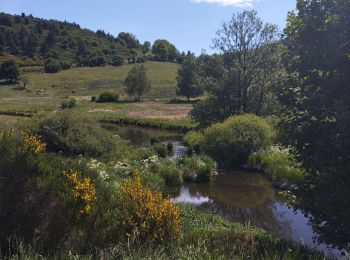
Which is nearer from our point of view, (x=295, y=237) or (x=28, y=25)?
(x=295, y=237)

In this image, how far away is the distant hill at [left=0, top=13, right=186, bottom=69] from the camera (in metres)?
142

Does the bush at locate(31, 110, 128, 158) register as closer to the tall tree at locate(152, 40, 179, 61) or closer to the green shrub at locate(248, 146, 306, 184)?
the green shrub at locate(248, 146, 306, 184)

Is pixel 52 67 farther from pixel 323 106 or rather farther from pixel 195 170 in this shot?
pixel 323 106

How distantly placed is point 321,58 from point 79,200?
5138 mm

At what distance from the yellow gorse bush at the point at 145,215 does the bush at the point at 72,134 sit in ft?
43.1

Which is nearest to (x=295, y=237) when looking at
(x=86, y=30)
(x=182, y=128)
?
(x=182, y=128)

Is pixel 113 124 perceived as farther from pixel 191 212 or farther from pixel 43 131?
pixel 191 212

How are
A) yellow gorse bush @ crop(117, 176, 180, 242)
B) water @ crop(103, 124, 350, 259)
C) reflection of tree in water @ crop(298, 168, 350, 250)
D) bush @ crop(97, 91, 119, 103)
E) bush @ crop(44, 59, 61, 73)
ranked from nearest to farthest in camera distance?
1. reflection of tree in water @ crop(298, 168, 350, 250)
2. yellow gorse bush @ crop(117, 176, 180, 242)
3. water @ crop(103, 124, 350, 259)
4. bush @ crop(97, 91, 119, 103)
5. bush @ crop(44, 59, 61, 73)

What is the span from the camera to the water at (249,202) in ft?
49.2

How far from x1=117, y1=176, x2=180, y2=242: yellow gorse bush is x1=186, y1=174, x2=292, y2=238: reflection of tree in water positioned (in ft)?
21.8

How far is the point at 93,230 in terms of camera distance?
24.7ft

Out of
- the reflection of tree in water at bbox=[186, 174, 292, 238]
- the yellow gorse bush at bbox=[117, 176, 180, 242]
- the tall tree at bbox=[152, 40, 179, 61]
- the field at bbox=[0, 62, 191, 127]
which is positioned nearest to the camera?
the yellow gorse bush at bbox=[117, 176, 180, 242]

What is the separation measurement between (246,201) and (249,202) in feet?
0.50

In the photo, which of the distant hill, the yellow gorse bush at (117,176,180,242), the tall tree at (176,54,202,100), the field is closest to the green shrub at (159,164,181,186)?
the yellow gorse bush at (117,176,180,242)
